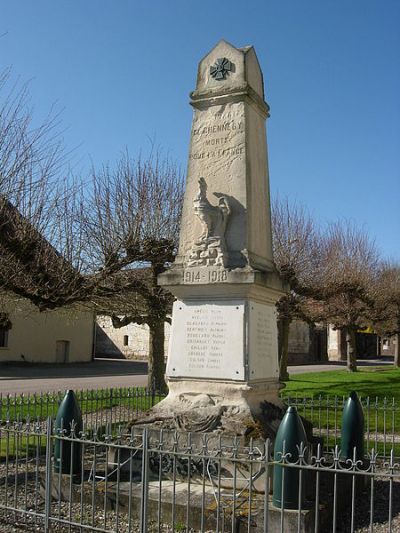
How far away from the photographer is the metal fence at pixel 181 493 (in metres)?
5.09

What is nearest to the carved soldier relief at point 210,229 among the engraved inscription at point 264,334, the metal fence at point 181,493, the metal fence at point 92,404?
the engraved inscription at point 264,334

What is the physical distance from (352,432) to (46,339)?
94.1ft

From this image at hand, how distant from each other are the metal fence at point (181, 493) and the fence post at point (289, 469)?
0.5 inches

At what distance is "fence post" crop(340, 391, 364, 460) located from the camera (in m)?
7.25

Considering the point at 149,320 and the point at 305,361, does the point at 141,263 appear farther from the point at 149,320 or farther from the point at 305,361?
the point at 305,361

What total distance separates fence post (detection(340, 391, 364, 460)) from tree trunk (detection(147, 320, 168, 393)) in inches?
340

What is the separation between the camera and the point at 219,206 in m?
7.09

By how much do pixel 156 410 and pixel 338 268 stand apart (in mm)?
15851

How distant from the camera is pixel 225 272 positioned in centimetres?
680

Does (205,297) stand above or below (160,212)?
below

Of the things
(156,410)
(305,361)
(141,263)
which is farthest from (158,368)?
(305,361)

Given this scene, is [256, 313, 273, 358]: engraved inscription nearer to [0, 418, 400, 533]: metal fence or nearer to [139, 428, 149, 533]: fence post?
[0, 418, 400, 533]: metal fence

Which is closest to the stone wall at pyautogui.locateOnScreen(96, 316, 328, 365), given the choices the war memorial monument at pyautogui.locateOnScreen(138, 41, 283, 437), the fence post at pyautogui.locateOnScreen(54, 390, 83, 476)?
the war memorial monument at pyautogui.locateOnScreen(138, 41, 283, 437)

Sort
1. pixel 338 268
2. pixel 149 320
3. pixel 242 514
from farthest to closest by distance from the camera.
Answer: pixel 338 268
pixel 149 320
pixel 242 514
